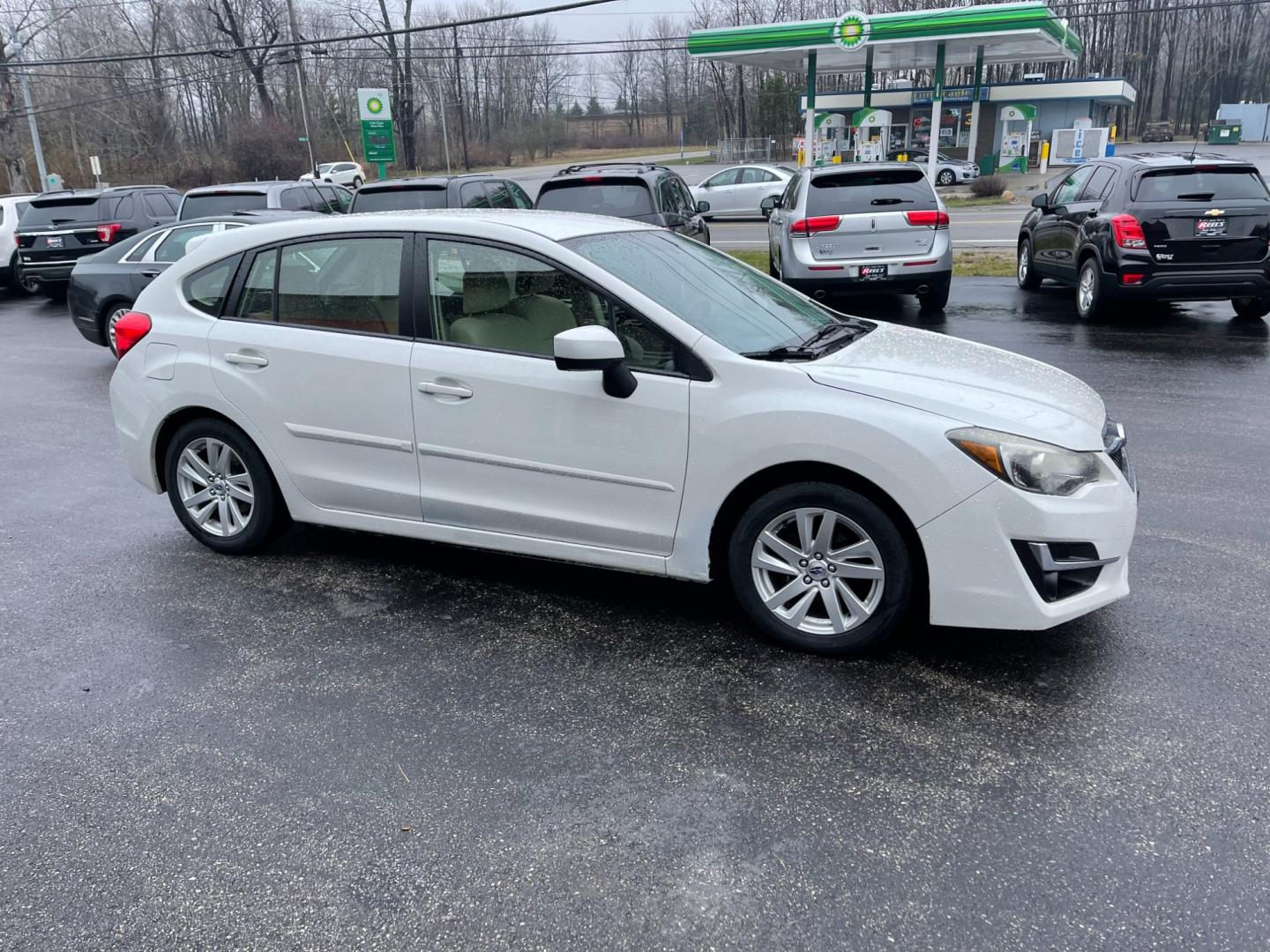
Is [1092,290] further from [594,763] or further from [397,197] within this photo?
[594,763]

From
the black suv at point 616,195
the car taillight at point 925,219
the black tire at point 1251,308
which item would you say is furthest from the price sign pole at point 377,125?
the black tire at point 1251,308

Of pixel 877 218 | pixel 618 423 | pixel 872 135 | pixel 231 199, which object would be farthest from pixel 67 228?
pixel 872 135

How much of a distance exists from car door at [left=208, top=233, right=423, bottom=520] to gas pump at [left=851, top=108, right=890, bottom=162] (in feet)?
139

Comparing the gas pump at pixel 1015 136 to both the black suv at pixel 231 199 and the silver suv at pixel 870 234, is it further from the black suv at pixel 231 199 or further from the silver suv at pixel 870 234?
the black suv at pixel 231 199

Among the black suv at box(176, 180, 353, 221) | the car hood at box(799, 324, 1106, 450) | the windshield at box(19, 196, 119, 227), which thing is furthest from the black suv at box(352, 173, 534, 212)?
the car hood at box(799, 324, 1106, 450)

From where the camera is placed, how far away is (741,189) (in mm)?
29281

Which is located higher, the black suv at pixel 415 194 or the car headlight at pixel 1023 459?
the black suv at pixel 415 194

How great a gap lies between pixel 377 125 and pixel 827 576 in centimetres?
3048

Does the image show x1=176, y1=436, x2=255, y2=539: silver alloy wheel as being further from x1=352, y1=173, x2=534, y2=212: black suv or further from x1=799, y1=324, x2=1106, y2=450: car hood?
x1=352, y1=173, x2=534, y2=212: black suv

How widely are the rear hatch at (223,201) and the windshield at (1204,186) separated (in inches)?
447

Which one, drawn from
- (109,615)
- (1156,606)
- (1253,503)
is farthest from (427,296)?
(1253,503)

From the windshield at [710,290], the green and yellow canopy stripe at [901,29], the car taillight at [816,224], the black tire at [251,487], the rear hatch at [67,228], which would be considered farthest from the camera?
the green and yellow canopy stripe at [901,29]

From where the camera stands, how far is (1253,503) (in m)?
5.52

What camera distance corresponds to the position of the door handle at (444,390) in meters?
4.27
